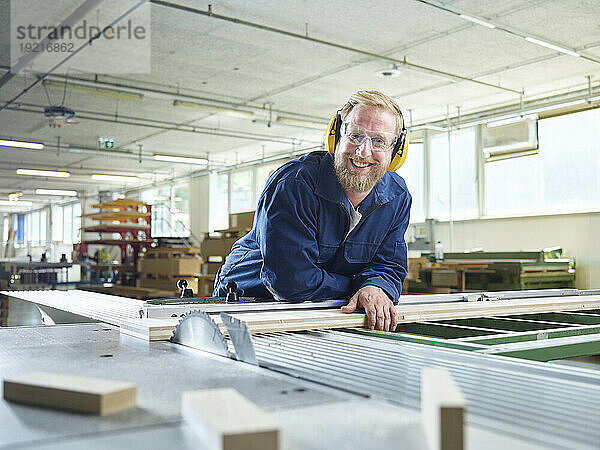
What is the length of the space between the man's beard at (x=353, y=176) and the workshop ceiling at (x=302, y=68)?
431 cm

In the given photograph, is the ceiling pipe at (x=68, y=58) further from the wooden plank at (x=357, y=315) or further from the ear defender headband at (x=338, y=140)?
the wooden plank at (x=357, y=315)

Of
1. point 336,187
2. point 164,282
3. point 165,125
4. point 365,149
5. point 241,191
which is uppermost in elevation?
point 165,125

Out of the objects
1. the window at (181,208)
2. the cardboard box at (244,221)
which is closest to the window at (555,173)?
the cardboard box at (244,221)

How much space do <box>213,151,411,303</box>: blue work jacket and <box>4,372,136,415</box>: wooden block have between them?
1.33 metres

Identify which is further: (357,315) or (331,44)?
(331,44)

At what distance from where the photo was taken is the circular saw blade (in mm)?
1231

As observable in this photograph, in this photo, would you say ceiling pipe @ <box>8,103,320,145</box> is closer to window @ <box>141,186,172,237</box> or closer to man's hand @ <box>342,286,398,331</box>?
window @ <box>141,186,172,237</box>

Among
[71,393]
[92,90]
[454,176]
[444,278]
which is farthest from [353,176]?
[454,176]

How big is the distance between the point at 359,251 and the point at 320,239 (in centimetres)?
18

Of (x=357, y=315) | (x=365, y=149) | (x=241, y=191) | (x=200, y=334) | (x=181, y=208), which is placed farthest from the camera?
(x=181, y=208)

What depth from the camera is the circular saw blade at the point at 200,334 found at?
1.23 m

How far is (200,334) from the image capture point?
1319 mm

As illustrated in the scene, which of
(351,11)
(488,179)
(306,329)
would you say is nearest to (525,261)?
(488,179)

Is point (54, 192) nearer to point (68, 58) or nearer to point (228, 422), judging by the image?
point (68, 58)
